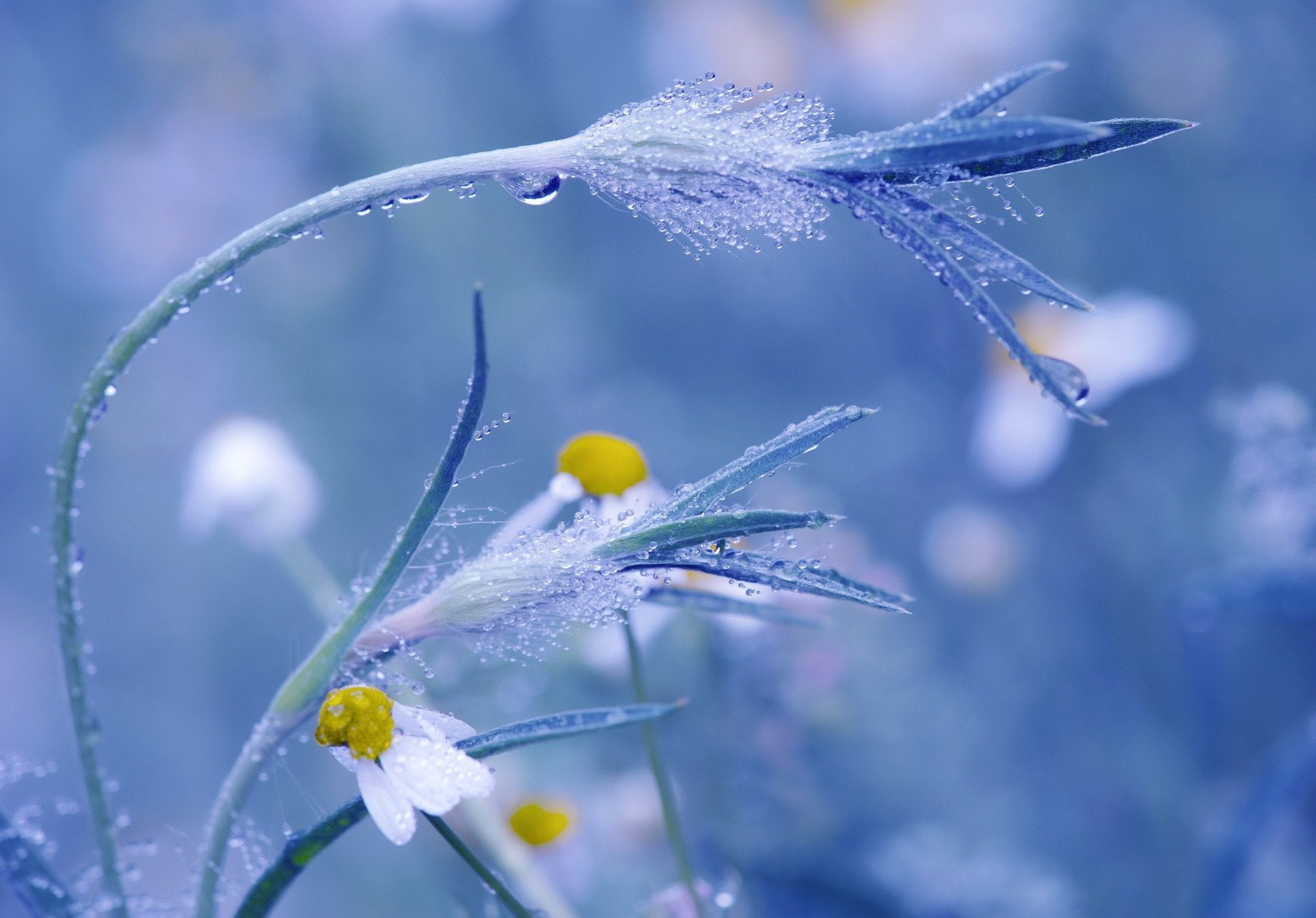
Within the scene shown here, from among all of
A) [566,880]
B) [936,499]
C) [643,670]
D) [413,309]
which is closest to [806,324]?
[936,499]

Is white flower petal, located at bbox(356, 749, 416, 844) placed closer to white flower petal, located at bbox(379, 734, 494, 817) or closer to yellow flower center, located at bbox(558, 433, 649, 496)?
white flower petal, located at bbox(379, 734, 494, 817)

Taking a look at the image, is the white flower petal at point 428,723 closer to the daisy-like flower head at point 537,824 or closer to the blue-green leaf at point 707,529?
the blue-green leaf at point 707,529

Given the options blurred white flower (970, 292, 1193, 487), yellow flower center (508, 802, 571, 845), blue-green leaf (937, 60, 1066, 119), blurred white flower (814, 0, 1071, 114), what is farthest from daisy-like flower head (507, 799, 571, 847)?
blurred white flower (814, 0, 1071, 114)

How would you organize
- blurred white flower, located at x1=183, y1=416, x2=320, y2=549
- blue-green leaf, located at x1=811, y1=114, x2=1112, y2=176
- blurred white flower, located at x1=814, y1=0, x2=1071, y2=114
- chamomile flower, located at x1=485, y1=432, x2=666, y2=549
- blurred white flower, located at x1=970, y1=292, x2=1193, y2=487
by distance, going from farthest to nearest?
blurred white flower, located at x1=814, y1=0, x2=1071, y2=114 → blurred white flower, located at x1=970, y1=292, x2=1193, y2=487 → blurred white flower, located at x1=183, y1=416, x2=320, y2=549 → chamomile flower, located at x1=485, y1=432, x2=666, y2=549 → blue-green leaf, located at x1=811, y1=114, x2=1112, y2=176

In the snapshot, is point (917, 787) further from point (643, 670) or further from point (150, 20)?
point (150, 20)

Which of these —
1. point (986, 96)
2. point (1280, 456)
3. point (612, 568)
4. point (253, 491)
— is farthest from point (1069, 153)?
point (253, 491)

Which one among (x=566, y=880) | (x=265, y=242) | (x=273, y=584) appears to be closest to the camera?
(x=265, y=242)

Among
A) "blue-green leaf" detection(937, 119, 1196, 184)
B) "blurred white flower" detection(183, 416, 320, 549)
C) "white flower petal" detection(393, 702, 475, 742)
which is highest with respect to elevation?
"blurred white flower" detection(183, 416, 320, 549)
